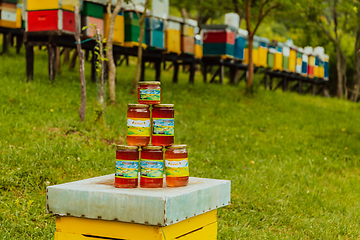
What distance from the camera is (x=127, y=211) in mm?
3379

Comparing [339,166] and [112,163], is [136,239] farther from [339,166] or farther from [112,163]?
[339,166]

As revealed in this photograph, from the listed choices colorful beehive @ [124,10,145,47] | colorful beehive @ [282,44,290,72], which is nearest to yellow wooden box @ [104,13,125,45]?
colorful beehive @ [124,10,145,47]

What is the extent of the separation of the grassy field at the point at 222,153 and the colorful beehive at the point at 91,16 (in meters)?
1.53

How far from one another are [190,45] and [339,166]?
760 cm

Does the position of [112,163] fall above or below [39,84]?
below

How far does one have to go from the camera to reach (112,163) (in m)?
7.50

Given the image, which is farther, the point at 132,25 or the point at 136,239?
the point at 132,25

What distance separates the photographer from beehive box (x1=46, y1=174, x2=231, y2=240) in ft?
10.9

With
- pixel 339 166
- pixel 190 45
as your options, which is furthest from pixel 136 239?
pixel 190 45

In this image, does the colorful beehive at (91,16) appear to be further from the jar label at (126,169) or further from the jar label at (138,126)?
the jar label at (126,169)

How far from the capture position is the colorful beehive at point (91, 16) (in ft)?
37.8

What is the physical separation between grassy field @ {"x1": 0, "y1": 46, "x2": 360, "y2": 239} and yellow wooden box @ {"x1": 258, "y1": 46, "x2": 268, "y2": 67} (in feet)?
16.6

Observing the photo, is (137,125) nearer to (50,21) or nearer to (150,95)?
(150,95)

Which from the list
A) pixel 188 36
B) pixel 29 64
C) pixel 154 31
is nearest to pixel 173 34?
pixel 188 36
